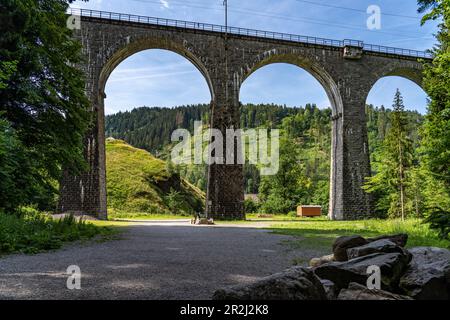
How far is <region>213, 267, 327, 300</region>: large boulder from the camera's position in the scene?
317 centimetres

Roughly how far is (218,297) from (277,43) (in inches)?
1132

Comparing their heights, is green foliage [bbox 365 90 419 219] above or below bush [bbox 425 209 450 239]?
above

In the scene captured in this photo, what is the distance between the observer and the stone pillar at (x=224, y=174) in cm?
2555

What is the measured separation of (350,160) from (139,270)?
2696 cm

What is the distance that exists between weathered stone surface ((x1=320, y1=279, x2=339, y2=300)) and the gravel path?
54.8 inches

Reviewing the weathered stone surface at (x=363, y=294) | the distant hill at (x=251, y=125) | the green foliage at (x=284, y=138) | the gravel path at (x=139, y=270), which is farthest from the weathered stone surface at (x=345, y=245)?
the distant hill at (x=251, y=125)

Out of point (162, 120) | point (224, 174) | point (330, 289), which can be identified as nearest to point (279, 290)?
point (330, 289)

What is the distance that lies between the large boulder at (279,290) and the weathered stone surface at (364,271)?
0.77 metres

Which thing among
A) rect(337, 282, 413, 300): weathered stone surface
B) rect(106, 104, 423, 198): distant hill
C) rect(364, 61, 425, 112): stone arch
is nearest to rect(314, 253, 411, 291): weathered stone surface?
rect(337, 282, 413, 300): weathered stone surface

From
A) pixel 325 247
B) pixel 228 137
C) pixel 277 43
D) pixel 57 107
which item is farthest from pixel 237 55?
pixel 325 247

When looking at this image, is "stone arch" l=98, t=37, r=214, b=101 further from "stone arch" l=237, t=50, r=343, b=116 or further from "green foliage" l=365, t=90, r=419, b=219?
"green foliage" l=365, t=90, r=419, b=219

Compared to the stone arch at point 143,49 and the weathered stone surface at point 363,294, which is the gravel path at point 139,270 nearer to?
the weathered stone surface at point 363,294

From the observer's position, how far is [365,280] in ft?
13.1

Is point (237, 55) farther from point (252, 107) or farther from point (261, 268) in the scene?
point (252, 107)
